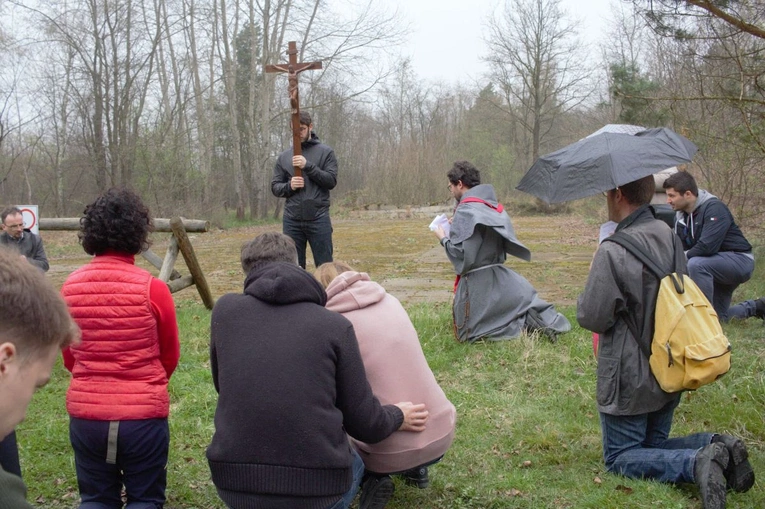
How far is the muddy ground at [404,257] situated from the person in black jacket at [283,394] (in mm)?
6008

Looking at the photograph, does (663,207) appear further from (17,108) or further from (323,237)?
(17,108)

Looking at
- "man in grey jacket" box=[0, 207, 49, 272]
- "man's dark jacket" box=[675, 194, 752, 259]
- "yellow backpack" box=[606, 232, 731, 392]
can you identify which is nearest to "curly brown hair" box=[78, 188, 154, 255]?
"yellow backpack" box=[606, 232, 731, 392]

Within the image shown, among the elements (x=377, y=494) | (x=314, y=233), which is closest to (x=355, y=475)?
(x=377, y=494)

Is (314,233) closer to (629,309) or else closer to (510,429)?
(510,429)

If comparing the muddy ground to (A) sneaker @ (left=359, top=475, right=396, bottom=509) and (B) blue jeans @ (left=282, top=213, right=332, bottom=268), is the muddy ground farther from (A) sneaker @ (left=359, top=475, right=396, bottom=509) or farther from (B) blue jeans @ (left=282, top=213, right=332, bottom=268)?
(A) sneaker @ (left=359, top=475, right=396, bottom=509)

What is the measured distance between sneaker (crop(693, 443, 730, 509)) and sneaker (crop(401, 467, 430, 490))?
1.32 meters

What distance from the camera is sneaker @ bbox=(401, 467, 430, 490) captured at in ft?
11.9

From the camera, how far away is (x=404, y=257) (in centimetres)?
1348

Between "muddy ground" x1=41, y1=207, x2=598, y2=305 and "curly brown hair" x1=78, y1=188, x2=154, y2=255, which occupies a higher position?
"curly brown hair" x1=78, y1=188, x2=154, y2=255

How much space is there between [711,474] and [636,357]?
621 mm

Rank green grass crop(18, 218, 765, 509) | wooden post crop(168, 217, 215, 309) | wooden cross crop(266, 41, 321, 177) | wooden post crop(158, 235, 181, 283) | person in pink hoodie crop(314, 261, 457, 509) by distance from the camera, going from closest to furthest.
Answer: person in pink hoodie crop(314, 261, 457, 509), green grass crop(18, 218, 765, 509), wooden cross crop(266, 41, 321, 177), wooden post crop(168, 217, 215, 309), wooden post crop(158, 235, 181, 283)

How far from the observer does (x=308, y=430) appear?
8.70 feet

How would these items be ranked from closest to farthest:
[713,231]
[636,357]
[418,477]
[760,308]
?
[636,357] < [418,477] < [713,231] < [760,308]

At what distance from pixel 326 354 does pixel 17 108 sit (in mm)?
24052
